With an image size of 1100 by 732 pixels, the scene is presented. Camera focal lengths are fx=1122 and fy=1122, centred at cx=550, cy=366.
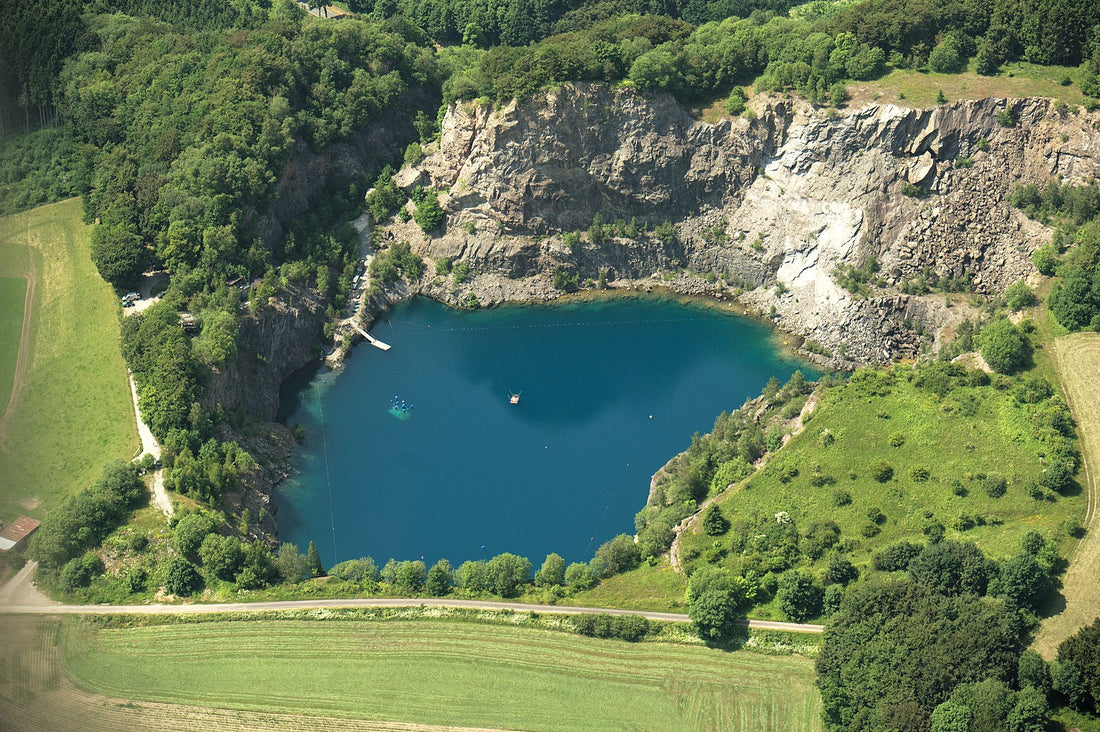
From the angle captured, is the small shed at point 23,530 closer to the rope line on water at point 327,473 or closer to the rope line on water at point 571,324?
the rope line on water at point 327,473

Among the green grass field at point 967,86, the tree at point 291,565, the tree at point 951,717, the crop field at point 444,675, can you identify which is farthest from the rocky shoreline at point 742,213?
the tree at point 951,717

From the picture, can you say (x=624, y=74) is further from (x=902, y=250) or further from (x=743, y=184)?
(x=902, y=250)

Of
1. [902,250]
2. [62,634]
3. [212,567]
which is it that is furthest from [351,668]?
[902,250]

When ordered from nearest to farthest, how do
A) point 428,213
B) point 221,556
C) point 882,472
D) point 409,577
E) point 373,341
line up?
point 221,556
point 409,577
point 882,472
point 373,341
point 428,213

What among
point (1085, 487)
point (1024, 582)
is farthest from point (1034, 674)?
point (1085, 487)

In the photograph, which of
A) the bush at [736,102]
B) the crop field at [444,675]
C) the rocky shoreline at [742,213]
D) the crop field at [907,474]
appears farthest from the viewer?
the bush at [736,102]

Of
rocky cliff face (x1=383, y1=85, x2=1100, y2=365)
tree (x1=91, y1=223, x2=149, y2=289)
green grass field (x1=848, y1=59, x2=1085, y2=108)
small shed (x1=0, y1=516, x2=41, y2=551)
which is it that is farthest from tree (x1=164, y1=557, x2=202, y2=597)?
green grass field (x1=848, y1=59, x2=1085, y2=108)

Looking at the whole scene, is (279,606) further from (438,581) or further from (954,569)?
(954,569)
